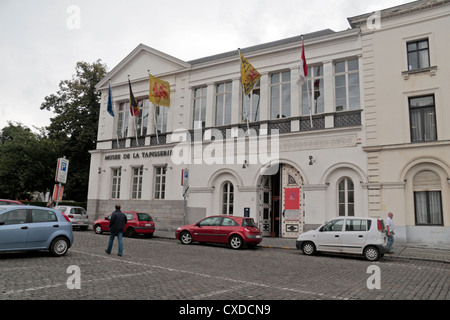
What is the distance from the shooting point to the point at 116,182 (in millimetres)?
26906

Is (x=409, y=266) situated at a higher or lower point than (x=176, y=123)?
lower

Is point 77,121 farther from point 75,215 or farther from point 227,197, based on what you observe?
point 227,197

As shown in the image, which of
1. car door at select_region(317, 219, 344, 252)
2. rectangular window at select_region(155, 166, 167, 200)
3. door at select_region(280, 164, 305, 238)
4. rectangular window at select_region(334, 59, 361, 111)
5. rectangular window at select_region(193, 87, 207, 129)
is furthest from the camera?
rectangular window at select_region(155, 166, 167, 200)

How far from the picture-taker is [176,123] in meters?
24.2

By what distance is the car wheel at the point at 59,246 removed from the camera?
10.7 metres

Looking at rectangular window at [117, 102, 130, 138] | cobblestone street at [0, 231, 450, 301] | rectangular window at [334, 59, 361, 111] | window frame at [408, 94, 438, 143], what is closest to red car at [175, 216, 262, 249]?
cobblestone street at [0, 231, 450, 301]

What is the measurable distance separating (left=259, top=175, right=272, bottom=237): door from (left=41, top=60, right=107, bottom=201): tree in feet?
62.9

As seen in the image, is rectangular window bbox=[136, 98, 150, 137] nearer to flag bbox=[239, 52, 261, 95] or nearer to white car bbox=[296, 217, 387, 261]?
flag bbox=[239, 52, 261, 95]

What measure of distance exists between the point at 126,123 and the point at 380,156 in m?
18.8

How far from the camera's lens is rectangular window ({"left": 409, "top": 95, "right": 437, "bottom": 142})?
53.9 feet

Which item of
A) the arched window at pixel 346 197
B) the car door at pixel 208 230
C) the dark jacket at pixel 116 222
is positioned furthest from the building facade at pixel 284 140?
the dark jacket at pixel 116 222

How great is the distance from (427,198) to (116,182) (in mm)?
20939
